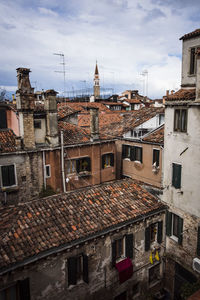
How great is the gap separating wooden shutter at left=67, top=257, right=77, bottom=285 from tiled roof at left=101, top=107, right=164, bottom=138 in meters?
14.0

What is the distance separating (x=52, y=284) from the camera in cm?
1075

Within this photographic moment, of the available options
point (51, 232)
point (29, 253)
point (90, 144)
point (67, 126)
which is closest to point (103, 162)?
point (90, 144)

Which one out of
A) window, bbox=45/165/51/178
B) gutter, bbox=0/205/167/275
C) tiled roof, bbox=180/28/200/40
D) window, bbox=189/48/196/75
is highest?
tiled roof, bbox=180/28/200/40

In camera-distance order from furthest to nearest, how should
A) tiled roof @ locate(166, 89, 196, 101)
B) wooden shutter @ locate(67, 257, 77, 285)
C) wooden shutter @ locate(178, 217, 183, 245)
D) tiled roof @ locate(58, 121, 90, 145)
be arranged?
tiled roof @ locate(58, 121, 90, 145)
wooden shutter @ locate(178, 217, 183, 245)
tiled roof @ locate(166, 89, 196, 101)
wooden shutter @ locate(67, 257, 77, 285)

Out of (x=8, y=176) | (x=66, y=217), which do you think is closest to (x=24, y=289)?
(x=66, y=217)

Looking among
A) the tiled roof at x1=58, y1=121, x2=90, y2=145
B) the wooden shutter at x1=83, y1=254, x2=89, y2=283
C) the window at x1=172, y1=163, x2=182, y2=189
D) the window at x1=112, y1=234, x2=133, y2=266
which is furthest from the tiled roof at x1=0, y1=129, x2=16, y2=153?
the window at x1=172, y1=163, x2=182, y2=189

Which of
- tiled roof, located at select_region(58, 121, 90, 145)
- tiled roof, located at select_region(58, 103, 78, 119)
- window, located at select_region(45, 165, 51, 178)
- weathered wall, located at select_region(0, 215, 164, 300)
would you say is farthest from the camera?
tiled roof, located at select_region(58, 103, 78, 119)

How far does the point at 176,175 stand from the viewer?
1426 cm

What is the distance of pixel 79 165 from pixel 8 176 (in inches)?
238

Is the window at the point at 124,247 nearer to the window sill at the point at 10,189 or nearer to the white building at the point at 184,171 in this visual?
the white building at the point at 184,171

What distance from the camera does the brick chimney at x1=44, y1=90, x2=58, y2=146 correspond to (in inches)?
736

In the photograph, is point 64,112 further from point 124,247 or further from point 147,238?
point 124,247

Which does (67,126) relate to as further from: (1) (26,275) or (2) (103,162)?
A: (1) (26,275)

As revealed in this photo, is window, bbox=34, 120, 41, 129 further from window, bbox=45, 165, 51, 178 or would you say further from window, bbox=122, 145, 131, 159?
window, bbox=122, 145, 131, 159
